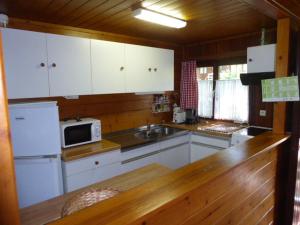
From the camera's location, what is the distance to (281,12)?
1.62m

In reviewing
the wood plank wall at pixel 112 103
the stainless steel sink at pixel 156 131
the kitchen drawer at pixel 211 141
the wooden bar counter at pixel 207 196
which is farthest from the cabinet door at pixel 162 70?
the wooden bar counter at pixel 207 196

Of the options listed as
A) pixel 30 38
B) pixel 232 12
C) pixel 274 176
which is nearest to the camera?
pixel 274 176

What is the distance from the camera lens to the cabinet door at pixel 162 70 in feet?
9.73

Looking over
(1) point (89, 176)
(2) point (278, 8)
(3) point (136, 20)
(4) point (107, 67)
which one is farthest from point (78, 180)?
(2) point (278, 8)

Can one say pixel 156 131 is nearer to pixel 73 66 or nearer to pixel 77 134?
pixel 77 134

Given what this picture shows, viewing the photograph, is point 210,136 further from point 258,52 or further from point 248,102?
point 258,52

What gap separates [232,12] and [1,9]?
7.05 ft

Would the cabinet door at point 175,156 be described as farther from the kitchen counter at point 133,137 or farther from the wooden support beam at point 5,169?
the wooden support beam at point 5,169

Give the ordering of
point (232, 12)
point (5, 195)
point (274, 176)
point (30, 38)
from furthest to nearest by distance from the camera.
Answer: point (232, 12), point (30, 38), point (274, 176), point (5, 195)

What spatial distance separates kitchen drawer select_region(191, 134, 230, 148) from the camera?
290 centimetres

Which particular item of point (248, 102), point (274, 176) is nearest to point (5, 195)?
point (274, 176)

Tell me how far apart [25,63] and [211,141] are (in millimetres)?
2470

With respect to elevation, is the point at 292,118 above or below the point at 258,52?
below

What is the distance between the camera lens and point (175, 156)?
3.15 meters
